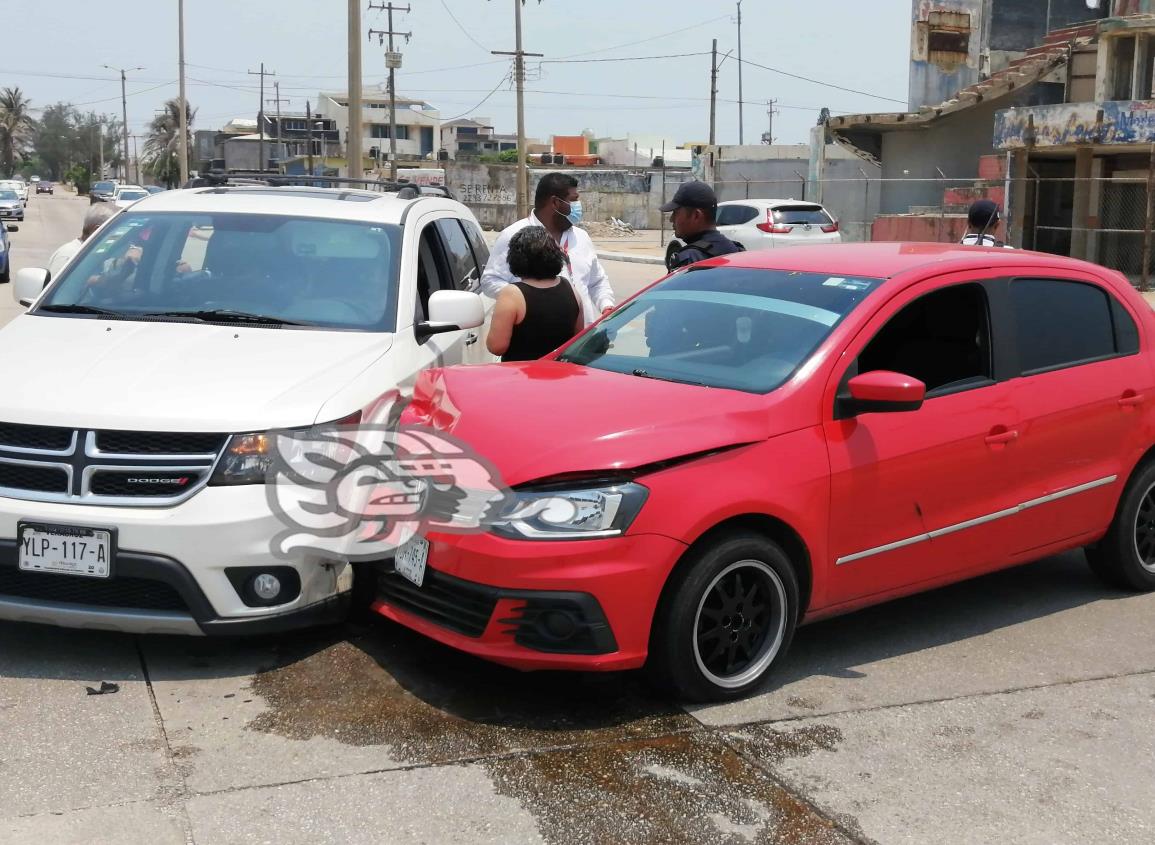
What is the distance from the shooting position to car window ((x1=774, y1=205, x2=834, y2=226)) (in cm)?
2564

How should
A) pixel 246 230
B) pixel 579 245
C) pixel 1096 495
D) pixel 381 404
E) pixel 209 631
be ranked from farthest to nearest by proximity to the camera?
1. pixel 579 245
2. pixel 246 230
3. pixel 1096 495
4. pixel 381 404
5. pixel 209 631

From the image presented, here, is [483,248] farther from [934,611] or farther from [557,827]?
[557,827]

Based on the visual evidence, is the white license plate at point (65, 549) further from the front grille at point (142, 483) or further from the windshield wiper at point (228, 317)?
the windshield wiper at point (228, 317)

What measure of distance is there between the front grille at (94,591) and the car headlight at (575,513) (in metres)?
1.26

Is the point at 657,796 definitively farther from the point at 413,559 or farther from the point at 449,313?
the point at 449,313

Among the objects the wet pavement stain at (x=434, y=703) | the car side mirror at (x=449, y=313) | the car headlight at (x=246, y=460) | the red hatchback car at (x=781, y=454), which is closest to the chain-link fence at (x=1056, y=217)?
the red hatchback car at (x=781, y=454)

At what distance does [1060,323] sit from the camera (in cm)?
574

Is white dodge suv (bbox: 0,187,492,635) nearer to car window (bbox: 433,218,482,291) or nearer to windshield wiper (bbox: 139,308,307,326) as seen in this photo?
windshield wiper (bbox: 139,308,307,326)

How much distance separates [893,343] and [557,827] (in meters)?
2.48

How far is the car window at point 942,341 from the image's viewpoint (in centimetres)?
514

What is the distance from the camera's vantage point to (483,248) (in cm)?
824

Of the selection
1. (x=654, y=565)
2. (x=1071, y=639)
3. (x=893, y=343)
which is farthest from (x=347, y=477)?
(x=1071, y=639)

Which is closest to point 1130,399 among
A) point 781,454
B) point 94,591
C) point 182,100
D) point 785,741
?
point 781,454

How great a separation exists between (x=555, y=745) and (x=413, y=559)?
87 cm
